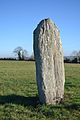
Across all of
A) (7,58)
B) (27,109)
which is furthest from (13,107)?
(7,58)

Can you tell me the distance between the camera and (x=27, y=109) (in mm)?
12516

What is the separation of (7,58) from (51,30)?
7479 cm

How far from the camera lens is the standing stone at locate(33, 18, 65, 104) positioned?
42.6ft

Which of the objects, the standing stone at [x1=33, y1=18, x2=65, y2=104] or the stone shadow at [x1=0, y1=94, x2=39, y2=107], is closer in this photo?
the standing stone at [x1=33, y1=18, x2=65, y2=104]

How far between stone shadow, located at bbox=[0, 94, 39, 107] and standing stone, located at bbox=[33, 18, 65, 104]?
0.49 m

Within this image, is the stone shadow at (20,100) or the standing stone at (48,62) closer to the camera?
the standing stone at (48,62)

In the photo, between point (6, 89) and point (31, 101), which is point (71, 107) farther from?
point (6, 89)

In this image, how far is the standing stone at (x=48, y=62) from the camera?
12992 mm

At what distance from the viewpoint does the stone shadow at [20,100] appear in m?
13.4

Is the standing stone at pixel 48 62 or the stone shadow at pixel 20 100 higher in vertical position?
the standing stone at pixel 48 62

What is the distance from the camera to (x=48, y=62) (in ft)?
43.0

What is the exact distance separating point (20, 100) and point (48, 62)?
7.20 ft

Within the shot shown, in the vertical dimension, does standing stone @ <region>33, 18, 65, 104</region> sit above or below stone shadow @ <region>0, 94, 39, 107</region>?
above

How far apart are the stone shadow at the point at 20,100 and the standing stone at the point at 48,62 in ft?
1.62
